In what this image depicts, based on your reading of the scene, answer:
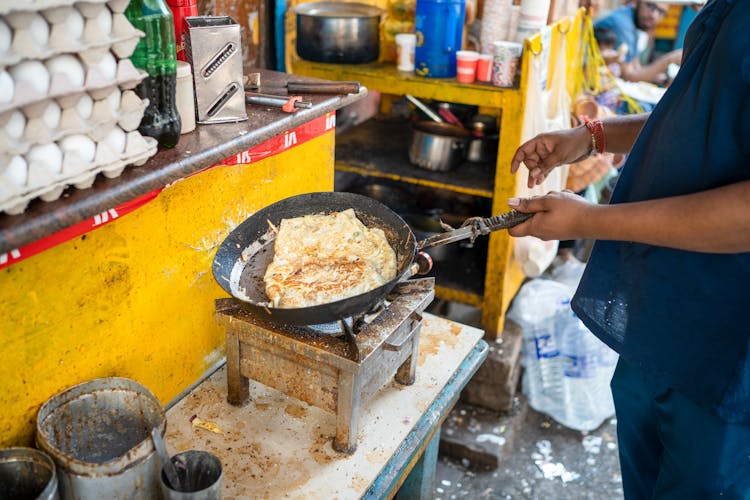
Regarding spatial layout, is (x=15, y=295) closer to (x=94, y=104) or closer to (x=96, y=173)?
(x=96, y=173)

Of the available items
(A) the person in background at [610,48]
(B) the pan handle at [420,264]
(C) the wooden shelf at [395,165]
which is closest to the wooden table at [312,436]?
(B) the pan handle at [420,264]

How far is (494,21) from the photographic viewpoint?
314 centimetres

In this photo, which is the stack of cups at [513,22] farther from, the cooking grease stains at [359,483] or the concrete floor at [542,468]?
the cooking grease stains at [359,483]

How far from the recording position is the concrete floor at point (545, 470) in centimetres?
302

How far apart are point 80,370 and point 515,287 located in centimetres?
261

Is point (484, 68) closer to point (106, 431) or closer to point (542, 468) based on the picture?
point (542, 468)

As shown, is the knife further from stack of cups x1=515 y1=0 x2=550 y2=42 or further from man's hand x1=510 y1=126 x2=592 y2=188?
stack of cups x1=515 y1=0 x2=550 y2=42

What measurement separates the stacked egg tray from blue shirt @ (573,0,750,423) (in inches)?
51.4

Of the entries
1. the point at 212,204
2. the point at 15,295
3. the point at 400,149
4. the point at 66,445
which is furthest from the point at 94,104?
the point at 400,149

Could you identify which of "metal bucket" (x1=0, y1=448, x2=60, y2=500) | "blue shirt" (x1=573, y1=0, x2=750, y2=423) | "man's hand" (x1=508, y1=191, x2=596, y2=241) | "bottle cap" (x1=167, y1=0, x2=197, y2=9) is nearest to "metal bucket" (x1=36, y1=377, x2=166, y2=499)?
"metal bucket" (x1=0, y1=448, x2=60, y2=500)

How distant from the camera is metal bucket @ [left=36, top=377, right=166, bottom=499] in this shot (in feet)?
4.42

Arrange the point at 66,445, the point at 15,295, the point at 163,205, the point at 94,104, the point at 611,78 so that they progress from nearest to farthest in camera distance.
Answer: the point at 94,104 → the point at 15,295 → the point at 66,445 → the point at 163,205 → the point at 611,78

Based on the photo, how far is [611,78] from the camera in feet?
14.0

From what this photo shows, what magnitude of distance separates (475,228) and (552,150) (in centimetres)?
59
